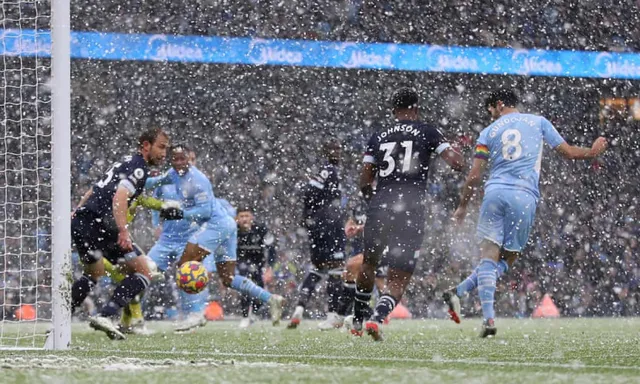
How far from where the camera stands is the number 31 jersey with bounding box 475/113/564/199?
805cm

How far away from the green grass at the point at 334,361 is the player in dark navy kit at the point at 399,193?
0.49m

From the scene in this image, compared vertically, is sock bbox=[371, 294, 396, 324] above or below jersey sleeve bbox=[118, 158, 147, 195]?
below

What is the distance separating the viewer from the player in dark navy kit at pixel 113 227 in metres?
8.23

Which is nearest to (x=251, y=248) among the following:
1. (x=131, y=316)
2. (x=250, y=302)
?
(x=250, y=302)

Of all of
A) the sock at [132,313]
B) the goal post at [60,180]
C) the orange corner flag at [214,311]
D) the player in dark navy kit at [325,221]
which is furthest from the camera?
the orange corner flag at [214,311]

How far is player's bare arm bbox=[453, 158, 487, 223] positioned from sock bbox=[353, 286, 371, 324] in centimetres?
79

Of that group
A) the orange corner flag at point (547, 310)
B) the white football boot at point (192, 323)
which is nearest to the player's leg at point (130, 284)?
the white football boot at point (192, 323)

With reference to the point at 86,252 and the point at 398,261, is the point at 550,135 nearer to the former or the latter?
the point at 398,261

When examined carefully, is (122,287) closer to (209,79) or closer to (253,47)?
(253,47)

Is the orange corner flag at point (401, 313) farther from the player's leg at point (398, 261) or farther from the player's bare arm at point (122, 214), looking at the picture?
the player's leg at point (398, 261)

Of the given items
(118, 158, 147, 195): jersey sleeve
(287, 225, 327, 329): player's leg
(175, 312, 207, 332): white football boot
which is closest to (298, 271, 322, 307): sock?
(287, 225, 327, 329): player's leg

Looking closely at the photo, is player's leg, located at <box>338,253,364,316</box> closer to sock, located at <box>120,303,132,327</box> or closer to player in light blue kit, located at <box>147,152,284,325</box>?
player in light blue kit, located at <box>147,152,284,325</box>

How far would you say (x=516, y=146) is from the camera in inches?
317

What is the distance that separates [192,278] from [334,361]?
4172 mm
